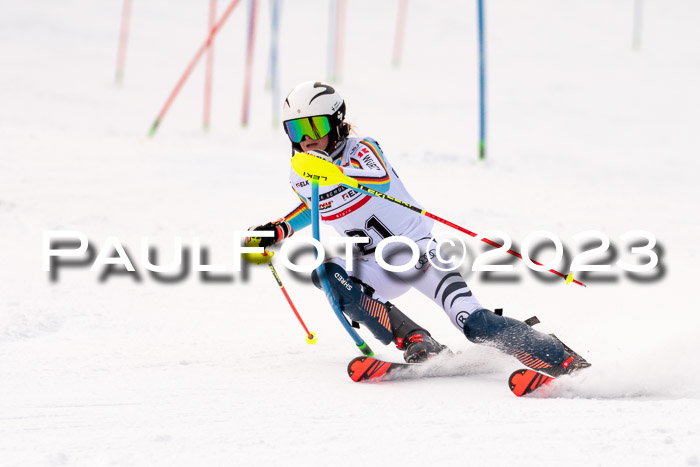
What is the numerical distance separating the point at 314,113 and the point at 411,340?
3.85 ft

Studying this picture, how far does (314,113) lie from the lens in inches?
149

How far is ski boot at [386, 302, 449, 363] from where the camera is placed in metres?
3.93

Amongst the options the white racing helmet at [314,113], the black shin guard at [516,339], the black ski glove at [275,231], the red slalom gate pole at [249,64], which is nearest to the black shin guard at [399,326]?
the black shin guard at [516,339]

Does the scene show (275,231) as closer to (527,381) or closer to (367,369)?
(367,369)

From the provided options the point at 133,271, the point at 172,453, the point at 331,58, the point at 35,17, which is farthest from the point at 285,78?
the point at 172,453

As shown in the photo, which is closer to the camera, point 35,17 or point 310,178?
point 310,178

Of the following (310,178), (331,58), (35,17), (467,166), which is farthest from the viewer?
(35,17)

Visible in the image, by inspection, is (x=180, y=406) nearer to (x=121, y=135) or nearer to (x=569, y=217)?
(x=569, y=217)

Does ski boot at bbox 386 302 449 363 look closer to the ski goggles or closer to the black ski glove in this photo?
the black ski glove

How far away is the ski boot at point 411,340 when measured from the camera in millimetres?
3930

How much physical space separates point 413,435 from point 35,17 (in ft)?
68.7

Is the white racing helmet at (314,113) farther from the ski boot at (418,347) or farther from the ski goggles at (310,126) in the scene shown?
the ski boot at (418,347)

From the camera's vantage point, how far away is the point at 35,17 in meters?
21.0

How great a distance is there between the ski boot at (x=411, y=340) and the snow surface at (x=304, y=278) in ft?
0.54
